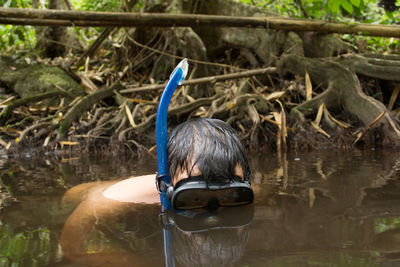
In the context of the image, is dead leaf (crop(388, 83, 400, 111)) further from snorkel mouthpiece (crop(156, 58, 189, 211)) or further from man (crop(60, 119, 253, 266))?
snorkel mouthpiece (crop(156, 58, 189, 211))

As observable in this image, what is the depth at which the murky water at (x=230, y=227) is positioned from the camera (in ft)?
3.71

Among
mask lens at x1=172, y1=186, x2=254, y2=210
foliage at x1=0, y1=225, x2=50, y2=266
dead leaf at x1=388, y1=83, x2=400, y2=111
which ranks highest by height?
dead leaf at x1=388, y1=83, x2=400, y2=111

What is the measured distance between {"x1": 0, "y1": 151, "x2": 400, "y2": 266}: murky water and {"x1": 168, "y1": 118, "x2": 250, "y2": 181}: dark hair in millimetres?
219

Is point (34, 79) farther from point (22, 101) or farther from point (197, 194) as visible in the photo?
point (197, 194)

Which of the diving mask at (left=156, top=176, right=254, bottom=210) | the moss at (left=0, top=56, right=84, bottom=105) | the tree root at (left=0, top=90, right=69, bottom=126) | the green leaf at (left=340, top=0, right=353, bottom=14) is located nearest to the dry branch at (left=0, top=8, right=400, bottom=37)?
the tree root at (left=0, top=90, right=69, bottom=126)

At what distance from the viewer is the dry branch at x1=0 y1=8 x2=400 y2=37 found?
4.30 metres

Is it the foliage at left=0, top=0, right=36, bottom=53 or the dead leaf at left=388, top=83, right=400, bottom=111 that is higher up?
the foliage at left=0, top=0, right=36, bottom=53

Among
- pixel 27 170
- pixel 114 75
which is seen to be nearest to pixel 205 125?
pixel 27 170

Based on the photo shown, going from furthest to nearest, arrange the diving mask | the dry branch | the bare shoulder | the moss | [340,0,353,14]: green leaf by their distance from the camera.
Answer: the moss < the dry branch < [340,0,353,14]: green leaf < the bare shoulder < the diving mask

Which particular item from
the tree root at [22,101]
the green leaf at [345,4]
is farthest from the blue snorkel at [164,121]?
the tree root at [22,101]

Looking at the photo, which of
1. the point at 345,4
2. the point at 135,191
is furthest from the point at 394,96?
the point at 135,191

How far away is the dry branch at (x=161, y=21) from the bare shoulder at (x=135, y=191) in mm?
2746

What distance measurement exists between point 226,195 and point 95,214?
0.66 m

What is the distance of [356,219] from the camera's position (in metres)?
1.46
